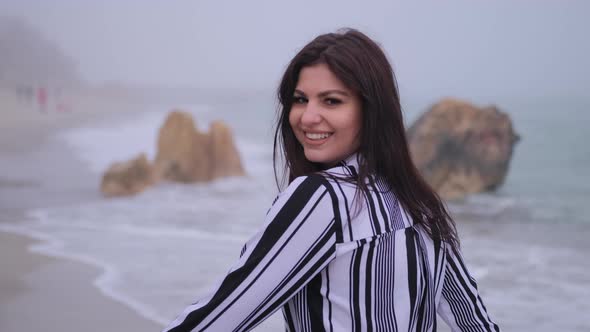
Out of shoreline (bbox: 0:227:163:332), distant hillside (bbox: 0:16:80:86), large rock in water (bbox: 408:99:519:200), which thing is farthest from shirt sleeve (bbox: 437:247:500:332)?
distant hillside (bbox: 0:16:80:86)

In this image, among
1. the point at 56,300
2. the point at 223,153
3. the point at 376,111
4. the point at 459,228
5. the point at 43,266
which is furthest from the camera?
the point at 223,153

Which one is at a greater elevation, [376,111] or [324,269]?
[376,111]

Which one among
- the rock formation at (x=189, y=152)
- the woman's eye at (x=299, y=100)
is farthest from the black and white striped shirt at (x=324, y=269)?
the rock formation at (x=189, y=152)

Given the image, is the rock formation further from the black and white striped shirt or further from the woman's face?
the black and white striped shirt

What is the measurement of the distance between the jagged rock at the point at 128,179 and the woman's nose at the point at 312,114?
4.40m

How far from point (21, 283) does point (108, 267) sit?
0.42 m

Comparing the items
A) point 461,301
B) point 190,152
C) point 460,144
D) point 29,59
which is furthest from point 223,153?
point 461,301

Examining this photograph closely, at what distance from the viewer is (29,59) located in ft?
29.9

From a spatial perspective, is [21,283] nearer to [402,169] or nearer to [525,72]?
[402,169]

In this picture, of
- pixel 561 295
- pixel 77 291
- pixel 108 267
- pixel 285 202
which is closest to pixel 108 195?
pixel 108 267

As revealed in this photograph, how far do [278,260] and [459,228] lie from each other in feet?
12.2

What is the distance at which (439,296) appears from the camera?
1045 mm

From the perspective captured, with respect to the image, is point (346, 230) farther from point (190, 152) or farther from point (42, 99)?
point (42, 99)

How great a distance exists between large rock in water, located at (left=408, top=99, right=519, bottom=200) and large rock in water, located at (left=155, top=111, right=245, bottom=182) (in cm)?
164
